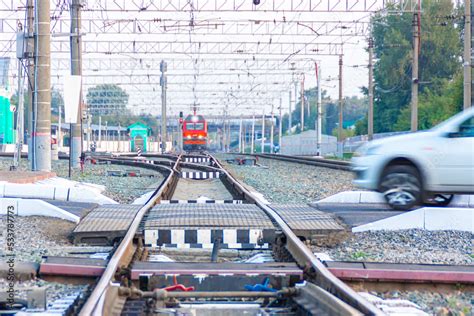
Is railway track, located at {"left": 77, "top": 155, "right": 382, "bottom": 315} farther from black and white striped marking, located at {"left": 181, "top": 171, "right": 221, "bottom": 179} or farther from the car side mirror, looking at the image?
black and white striped marking, located at {"left": 181, "top": 171, "right": 221, "bottom": 179}

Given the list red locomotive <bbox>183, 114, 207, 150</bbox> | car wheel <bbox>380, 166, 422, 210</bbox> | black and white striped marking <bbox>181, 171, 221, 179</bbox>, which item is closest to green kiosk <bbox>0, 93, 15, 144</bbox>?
red locomotive <bbox>183, 114, 207, 150</bbox>

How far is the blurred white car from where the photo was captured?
38.6 ft

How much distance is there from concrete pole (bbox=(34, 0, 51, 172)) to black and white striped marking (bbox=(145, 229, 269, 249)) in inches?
529

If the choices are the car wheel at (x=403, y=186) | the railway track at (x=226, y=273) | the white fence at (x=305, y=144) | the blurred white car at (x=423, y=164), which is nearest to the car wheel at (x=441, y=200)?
the blurred white car at (x=423, y=164)

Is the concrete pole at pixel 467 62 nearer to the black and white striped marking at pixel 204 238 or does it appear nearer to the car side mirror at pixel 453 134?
the car side mirror at pixel 453 134

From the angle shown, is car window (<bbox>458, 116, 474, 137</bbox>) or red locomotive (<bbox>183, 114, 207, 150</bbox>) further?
red locomotive (<bbox>183, 114, 207, 150</bbox>)

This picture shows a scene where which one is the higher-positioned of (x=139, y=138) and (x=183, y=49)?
(x=183, y=49)

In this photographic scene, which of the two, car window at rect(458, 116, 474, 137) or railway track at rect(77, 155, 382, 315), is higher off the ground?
car window at rect(458, 116, 474, 137)

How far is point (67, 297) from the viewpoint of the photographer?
5.86m

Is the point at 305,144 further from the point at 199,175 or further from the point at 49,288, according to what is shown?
the point at 49,288

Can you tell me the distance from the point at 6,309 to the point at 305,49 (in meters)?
50.2

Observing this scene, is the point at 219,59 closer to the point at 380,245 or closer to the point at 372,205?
the point at 372,205

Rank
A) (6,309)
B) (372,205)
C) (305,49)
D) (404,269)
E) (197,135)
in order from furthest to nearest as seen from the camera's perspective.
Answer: (197,135) < (305,49) < (372,205) < (404,269) < (6,309)

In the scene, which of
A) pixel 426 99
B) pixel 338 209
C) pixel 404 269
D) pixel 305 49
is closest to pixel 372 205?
pixel 338 209
